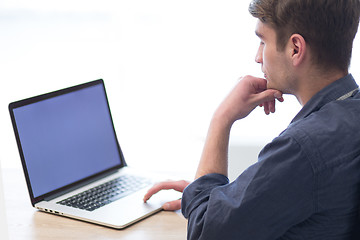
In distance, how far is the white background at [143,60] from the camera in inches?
118

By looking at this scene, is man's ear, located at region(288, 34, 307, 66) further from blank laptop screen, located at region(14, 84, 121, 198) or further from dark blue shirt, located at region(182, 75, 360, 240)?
blank laptop screen, located at region(14, 84, 121, 198)

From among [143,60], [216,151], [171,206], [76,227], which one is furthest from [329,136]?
[143,60]

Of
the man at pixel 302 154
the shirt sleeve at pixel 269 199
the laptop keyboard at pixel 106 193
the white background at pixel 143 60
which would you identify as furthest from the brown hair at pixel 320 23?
the white background at pixel 143 60

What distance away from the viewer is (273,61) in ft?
4.18

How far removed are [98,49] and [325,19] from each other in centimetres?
231

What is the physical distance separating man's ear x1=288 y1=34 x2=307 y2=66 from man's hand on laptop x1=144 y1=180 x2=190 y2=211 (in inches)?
21.5

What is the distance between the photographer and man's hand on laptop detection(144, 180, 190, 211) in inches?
61.3

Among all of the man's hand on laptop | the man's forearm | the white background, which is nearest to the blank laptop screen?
the man's hand on laptop

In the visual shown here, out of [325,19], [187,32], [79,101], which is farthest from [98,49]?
[325,19]

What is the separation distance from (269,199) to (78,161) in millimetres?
765

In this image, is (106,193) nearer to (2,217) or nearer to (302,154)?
(2,217)

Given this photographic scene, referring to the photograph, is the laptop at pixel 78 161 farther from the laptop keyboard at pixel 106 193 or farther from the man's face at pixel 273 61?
the man's face at pixel 273 61

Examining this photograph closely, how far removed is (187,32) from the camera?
10.1 ft

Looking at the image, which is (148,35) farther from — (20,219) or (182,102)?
(20,219)
